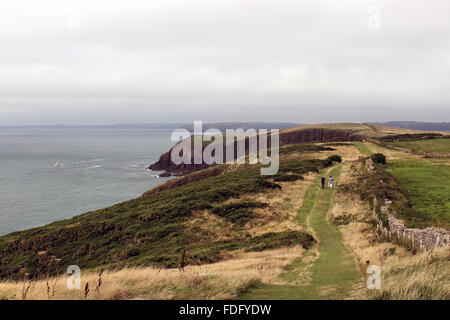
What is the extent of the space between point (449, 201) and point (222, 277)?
19.5 m

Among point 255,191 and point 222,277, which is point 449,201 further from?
point 222,277

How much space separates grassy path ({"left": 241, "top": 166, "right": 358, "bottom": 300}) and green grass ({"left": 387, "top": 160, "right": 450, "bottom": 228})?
417 centimetres

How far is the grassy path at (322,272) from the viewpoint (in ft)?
30.8

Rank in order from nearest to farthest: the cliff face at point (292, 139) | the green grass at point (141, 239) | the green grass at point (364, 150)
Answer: the green grass at point (141, 239), the green grass at point (364, 150), the cliff face at point (292, 139)

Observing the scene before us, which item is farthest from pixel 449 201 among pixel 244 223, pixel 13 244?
pixel 13 244

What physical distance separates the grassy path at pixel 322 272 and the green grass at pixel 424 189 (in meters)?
4.17

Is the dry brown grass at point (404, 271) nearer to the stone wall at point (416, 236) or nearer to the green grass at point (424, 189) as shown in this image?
the stone wall at point (416, 236)

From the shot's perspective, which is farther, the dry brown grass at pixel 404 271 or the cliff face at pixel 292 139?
the cliff face at pixel 292 139

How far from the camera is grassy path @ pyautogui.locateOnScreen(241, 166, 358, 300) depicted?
938cm

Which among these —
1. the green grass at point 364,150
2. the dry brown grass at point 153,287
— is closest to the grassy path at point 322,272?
the dry brown grass at point 153,287

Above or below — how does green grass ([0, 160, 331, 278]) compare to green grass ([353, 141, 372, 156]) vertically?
below

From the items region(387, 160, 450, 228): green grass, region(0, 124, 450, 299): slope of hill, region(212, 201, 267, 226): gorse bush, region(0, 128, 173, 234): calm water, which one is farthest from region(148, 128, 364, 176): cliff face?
region(212, 201, 267, 226): gorse bush

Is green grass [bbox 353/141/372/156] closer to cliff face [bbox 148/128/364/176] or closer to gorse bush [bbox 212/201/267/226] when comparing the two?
gorse bush [bbox 212/201/267/226]

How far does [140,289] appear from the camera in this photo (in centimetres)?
938
